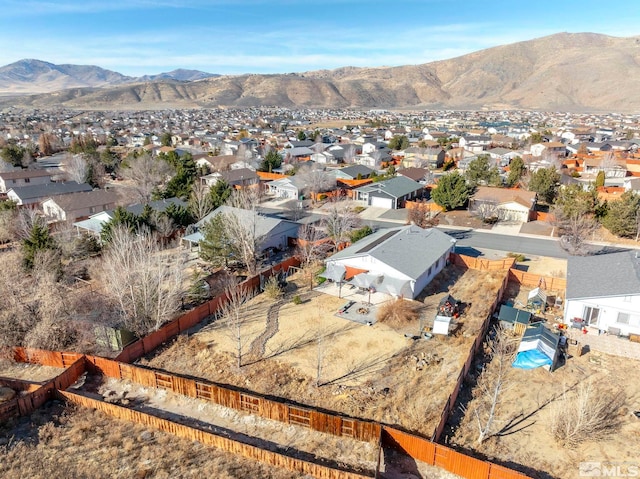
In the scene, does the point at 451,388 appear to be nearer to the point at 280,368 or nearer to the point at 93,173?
the point at 280,368

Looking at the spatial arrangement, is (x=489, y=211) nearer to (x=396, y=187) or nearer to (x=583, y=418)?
(x=396, y=187)

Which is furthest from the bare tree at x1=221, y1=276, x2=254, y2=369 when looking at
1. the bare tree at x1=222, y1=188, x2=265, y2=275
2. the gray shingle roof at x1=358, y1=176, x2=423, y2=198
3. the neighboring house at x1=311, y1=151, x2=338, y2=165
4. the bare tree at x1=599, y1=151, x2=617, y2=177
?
the bare tree at x1=599, y1=151, x2=617, y2=177

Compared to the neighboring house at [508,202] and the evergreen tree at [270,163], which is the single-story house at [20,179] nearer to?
the evergreen tree at [270,163]

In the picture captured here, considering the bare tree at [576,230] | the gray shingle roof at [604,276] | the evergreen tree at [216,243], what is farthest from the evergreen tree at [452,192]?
the evergreen tree at [216,243]

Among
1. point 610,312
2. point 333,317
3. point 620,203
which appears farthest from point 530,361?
point 620,203

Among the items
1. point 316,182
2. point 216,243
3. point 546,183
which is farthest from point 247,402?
point 546,183
